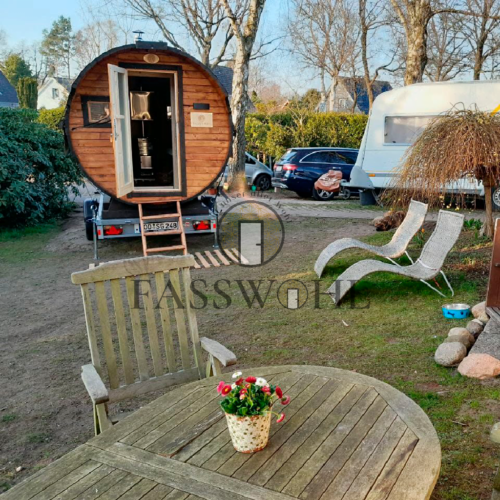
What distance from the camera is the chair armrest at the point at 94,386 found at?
2.40 meters

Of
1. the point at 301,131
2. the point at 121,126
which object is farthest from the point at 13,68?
the point at 121,126

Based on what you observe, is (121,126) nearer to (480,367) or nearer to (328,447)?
(480,367)

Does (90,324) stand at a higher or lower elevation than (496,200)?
higher

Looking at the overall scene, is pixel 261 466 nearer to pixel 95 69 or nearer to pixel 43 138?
pixel 95 69

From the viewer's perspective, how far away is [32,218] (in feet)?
37.1

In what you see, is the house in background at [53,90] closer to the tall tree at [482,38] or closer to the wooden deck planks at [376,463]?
the tall tree at [482,38]

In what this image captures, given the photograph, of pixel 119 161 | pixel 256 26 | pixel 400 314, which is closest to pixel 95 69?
pixel 119 161

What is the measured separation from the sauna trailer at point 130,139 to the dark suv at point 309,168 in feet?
23.3

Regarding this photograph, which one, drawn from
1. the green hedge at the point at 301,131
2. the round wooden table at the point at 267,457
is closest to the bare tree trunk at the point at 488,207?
the round wooden table at the point at 267,457

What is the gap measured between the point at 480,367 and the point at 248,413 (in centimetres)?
268

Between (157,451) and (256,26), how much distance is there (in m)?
15.5

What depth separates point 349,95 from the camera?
47.8 meters

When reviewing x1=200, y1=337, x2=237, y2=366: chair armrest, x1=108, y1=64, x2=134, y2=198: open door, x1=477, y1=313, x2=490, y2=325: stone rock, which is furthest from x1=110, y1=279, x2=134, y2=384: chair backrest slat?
x1=108, y1=64, x2=134, y2=198: open door

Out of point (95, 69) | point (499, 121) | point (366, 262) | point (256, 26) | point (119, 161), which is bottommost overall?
point (366, 262)
